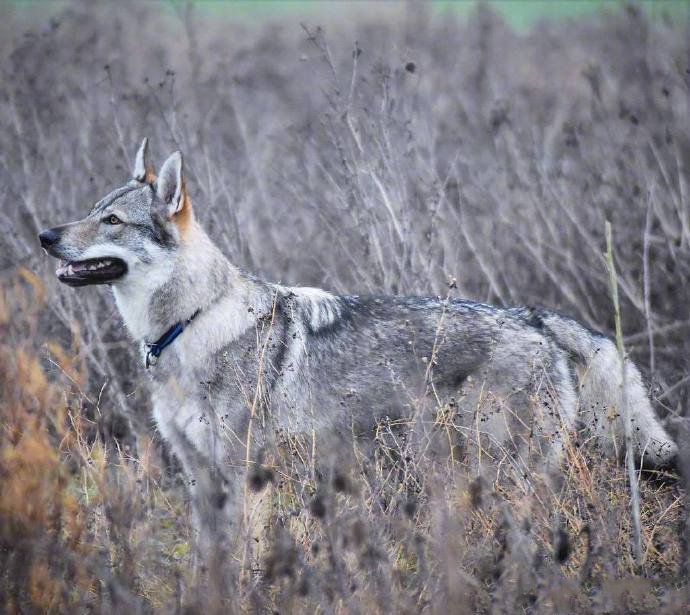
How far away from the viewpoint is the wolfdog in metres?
3.90

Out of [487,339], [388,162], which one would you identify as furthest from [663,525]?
[388,162]

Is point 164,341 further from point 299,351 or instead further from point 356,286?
point 356,286

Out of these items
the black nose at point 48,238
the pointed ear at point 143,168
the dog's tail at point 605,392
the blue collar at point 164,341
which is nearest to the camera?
the dog's tail at point 605,392

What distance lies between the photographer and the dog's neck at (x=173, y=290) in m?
4.09

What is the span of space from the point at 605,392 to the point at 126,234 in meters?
2.62

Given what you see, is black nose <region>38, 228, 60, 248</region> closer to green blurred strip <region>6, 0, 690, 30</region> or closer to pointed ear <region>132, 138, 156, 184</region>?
pointed ear <region>132, 138, 156, 184</region>

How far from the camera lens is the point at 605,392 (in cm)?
404

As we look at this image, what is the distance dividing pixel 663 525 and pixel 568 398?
2.46ft

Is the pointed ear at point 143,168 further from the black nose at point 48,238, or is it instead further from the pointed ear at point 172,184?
the black nose at point 48,238

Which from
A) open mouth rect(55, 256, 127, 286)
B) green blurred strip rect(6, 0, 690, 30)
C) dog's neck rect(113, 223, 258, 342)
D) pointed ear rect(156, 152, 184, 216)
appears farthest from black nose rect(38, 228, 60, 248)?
green blurred strip rect(6, 0, 690, 30)

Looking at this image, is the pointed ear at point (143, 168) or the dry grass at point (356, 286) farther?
the pointed ear at point (143, 168)

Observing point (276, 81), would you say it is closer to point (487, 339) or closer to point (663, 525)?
point (487, 339)

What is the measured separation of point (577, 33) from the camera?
17.0 m

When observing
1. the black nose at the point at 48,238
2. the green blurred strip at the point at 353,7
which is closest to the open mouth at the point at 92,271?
the black nose at the point at 48,238
